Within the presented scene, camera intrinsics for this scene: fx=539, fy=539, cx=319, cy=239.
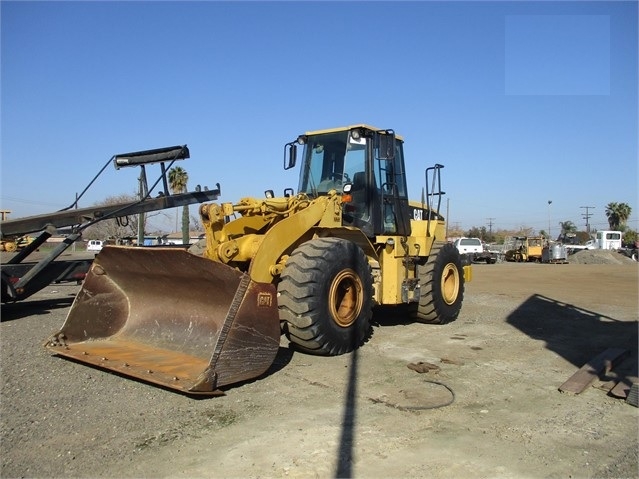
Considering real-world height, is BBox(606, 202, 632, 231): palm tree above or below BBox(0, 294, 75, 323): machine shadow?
above

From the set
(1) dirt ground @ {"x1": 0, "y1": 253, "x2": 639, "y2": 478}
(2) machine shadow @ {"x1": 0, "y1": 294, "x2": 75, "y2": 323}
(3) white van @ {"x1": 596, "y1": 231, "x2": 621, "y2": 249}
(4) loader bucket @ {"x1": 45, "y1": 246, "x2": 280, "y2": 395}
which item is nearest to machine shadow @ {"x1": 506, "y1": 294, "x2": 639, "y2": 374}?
(1) dirt ground @ {"x1": 0, "y1": 253, "x2": 639, "y2": 478}

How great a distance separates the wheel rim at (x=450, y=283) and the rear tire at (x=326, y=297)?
2821mm

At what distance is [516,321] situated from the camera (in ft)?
32.1

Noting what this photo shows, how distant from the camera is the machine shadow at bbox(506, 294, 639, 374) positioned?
24.3 ft

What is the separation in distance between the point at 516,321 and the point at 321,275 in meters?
5.21

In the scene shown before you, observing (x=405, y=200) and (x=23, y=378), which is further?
(x=405, y=200)

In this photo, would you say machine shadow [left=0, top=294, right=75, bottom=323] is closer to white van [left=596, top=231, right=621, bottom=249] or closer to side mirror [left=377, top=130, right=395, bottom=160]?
side mirror [left=377, top=130, right=395, bottom=160]

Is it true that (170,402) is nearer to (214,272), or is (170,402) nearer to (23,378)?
(214,272)

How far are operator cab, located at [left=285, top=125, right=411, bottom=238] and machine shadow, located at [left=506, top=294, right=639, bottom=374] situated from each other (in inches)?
112

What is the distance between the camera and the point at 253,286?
5.14 m

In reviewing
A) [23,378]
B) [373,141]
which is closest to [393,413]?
[23,378]

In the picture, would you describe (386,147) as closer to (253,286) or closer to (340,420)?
(253,286)

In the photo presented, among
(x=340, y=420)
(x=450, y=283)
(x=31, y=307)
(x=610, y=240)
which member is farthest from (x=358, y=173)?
(x=610, y=240)

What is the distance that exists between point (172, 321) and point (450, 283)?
17.5 ft
